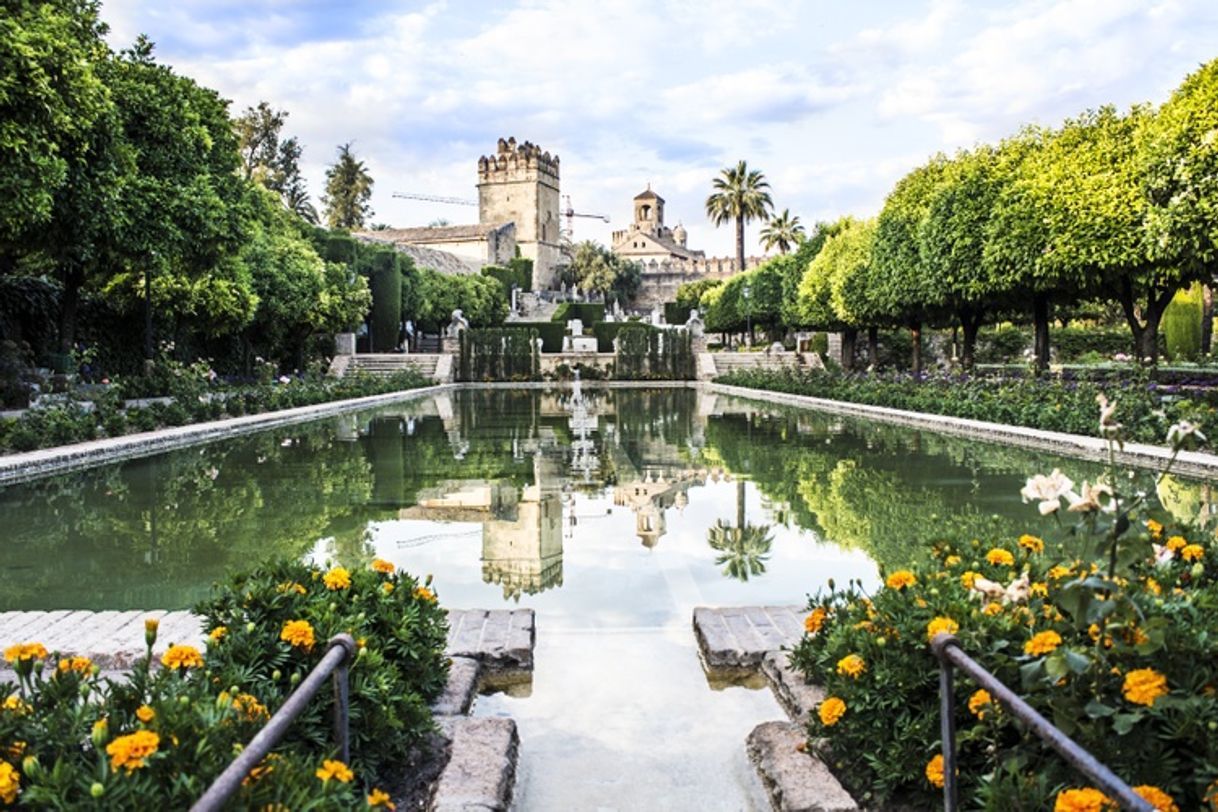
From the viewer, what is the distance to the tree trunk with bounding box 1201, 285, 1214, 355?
2986 centimetres

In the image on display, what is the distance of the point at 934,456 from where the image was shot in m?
10.8

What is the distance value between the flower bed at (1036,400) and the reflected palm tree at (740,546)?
5.48m

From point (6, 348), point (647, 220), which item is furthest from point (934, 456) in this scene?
point (647, 220)

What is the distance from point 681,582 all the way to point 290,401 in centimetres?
1521

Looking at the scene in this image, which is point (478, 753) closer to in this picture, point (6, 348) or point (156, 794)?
point (156, 794)

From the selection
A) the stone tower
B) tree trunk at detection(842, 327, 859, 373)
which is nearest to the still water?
tree trunk at detection(842, 327, 859, 373)

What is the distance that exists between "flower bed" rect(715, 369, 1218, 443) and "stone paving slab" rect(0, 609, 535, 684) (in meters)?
8.11

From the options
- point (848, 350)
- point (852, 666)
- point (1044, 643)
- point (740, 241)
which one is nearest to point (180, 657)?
point (852, 666)

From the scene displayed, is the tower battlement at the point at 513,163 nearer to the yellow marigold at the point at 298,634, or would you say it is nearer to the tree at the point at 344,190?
the tree at the point at 344,190

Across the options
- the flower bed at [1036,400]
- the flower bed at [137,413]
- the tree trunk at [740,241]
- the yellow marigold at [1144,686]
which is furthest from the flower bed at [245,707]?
the tree trunk at [740,241]

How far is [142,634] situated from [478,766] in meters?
1.94

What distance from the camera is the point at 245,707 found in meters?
2.15

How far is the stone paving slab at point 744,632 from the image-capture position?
381 centimetres

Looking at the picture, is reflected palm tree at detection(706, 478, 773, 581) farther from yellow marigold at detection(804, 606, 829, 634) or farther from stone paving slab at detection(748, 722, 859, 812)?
stone paving slab at detection(748, 722, 859, 812)
